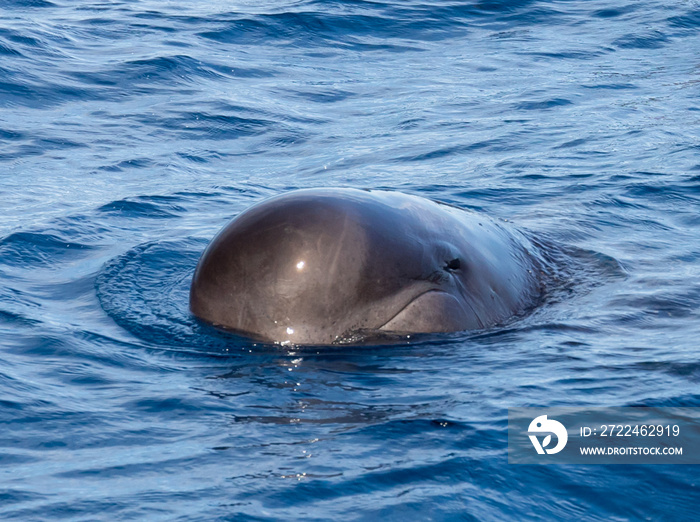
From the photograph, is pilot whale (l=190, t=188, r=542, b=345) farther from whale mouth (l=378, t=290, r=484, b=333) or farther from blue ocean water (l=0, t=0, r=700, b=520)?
blue ocean water (l=0, t=0, r=700, b=520)

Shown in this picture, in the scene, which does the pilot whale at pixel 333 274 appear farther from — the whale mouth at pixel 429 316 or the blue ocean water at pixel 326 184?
the blue ocean water at pixel 326 184

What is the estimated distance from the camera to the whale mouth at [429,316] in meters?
6.48

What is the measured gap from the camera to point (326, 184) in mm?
11602

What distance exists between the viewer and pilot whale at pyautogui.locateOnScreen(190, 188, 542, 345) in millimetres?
6336

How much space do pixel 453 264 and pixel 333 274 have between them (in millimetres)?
861

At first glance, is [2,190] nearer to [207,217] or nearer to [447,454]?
[207,217]

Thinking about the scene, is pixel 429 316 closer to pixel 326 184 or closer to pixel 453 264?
pixel 453 264

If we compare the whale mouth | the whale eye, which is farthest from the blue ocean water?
the whale eye

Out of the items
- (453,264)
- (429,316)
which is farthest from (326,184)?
(429,316)

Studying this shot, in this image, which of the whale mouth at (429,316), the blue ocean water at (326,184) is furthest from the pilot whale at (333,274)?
the blue ocean water at (326,184)

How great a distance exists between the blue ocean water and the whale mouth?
0.10 metres

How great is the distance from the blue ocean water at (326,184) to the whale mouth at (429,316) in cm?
10

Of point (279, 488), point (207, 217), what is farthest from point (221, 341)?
point (207, 217)

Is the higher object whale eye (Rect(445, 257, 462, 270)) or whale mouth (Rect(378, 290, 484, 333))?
whale eye (Rect(445, 257, 462, 270))
